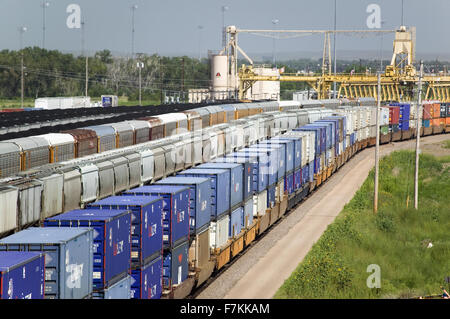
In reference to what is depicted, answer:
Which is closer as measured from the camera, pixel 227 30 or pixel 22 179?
pixel 22 179

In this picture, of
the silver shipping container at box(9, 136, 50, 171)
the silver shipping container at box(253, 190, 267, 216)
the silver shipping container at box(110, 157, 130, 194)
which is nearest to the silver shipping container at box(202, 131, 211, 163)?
the silver shipping container at box(253, 190, 267, 216)

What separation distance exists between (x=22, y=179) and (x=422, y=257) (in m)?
21.7

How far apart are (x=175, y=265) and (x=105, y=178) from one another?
6.45 m

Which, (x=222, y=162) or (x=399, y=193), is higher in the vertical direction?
(x=222, y=162)

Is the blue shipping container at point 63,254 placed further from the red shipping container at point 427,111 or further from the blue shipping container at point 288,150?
the red shipping container at point 427,111

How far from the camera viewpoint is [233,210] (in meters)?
34.8

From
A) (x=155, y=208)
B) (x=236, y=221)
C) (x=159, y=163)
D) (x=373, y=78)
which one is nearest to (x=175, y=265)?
(x=155, y=208)

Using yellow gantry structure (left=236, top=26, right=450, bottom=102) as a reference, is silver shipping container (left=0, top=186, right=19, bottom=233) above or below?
below

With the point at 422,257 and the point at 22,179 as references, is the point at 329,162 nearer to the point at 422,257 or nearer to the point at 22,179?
the point at 422,257

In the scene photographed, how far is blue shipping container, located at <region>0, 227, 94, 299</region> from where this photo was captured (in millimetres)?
17047

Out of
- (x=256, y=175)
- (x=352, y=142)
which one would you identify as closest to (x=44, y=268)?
(x=256, y=175)

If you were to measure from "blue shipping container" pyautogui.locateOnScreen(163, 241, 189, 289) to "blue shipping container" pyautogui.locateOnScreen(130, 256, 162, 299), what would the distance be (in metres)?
1.14

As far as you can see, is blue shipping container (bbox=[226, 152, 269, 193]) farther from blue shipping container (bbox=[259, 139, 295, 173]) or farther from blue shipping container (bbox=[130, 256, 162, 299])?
blue shipping container (bbox=[130, 256, 162, 299])
